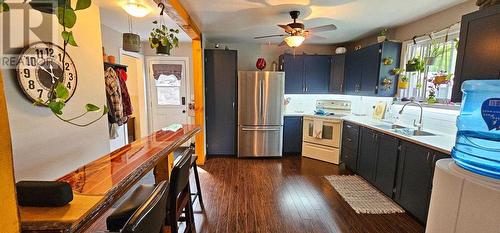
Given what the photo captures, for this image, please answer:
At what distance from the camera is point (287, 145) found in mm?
4531

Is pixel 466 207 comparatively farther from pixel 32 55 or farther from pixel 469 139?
pixel 32 55

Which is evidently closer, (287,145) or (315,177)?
(315,177)

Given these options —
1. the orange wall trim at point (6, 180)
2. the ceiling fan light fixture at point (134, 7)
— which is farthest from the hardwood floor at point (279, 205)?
the ceiling fan light fixture at point (134, 7)

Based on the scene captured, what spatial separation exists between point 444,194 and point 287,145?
3.29 metres

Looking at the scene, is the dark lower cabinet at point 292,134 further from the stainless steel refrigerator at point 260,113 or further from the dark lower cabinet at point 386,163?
the dark lower cabinet at point 386,163

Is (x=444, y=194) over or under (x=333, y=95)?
under

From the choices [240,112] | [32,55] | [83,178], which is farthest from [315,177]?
[32,55]

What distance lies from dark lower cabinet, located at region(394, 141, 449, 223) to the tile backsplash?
631 mm

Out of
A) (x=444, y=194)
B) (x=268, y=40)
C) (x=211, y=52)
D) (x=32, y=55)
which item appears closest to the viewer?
(x=444, y=194)

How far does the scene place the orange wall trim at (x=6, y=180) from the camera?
0.42 m

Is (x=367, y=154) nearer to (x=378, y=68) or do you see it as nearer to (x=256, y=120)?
(x=378, y=68)

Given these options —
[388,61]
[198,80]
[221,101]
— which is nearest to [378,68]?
[388,61]

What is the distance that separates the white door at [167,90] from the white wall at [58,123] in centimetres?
277

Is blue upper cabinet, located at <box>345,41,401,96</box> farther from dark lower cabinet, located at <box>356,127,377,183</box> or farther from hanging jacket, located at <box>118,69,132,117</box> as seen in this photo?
hanging jacket, located at <box>118,69,132,117</box>
